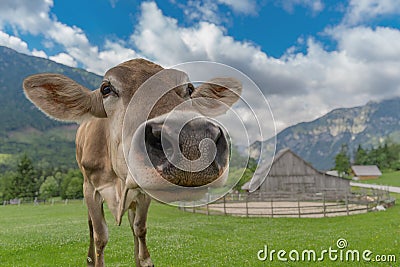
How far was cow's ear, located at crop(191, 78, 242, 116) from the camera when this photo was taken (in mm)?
3906

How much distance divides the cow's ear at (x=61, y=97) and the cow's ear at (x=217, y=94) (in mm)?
1270

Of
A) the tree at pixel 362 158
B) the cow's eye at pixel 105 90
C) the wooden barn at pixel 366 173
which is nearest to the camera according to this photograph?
the cow's eye at pixel 105 90

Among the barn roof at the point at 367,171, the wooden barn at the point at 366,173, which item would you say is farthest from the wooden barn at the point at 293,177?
the barn roof at the point at 367,171

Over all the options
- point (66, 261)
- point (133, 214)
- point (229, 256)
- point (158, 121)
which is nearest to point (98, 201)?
point (133, 214)

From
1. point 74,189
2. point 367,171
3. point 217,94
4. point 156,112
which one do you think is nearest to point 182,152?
point 156,112

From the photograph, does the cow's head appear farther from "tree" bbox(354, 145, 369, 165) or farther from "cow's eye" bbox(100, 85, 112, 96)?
"tree" bbox(354, 145, 369, 165)

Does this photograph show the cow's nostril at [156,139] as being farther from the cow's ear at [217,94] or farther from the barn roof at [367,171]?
the barn roof at [367,171]

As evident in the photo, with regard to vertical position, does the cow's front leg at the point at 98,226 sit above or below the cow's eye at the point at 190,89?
below

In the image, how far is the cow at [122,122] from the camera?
2863 millimetres

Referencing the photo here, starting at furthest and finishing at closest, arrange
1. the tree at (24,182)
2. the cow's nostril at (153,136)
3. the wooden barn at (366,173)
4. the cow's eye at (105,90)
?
the wooden barn at (366,173), the tree at (24,182), the cow's eye at (105,90), the cow's nostril at (153,136)

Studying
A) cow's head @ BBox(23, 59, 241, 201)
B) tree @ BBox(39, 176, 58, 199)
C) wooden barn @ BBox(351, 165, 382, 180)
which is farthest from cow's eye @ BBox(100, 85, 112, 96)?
wooden barn @ BBox(351, 165, 382, 180)

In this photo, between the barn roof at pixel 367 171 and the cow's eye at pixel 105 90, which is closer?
the cow's eye at pixel 105 90

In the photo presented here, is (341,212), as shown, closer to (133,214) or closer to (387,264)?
(387,264)

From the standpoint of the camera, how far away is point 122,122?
3861 millimetres
